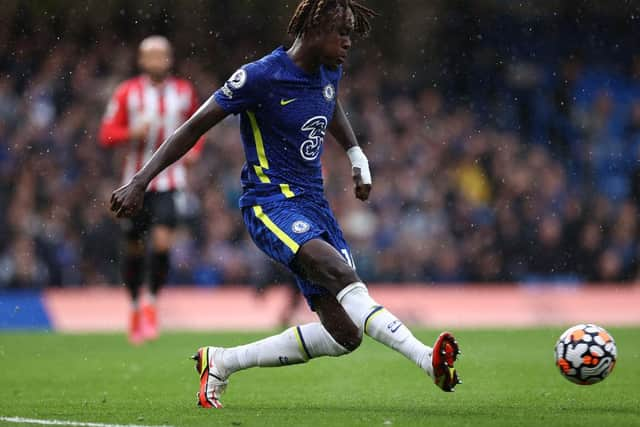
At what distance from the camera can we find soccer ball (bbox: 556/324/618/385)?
5.43m

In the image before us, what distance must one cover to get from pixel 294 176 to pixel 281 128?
24cm

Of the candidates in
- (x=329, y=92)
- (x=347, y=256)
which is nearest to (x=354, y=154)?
(x=329, y=92)

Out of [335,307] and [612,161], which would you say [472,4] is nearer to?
[612,161]

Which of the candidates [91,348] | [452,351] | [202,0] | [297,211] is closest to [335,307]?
[297,211]

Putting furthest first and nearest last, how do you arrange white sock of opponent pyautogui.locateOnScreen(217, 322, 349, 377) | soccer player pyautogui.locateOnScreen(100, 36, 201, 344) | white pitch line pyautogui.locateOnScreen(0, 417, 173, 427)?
soccer player pyautogui.locateOnScreen(100, 36, 201, 344) < white sock of opponent pyautogui.locateOnScreen(217, 322, 349, 377) < white pitch line pyautogui.locateOnScreen(0, 417, 173, 427)

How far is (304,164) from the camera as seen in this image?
18.4 ft

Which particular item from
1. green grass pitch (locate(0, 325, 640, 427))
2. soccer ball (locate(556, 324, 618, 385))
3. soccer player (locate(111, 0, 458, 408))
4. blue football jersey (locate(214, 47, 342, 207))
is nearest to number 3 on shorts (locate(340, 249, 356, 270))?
soccer player (locate(111, 0, 458, 408))

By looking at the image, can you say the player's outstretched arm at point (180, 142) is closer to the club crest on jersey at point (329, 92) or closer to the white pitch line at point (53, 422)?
the club crest on jersey at point (329, 92)

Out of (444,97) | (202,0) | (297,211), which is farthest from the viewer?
(444,97)

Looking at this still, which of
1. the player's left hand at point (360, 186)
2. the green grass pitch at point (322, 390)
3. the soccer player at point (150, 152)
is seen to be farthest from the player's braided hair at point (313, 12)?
the soccer player at point (150, 152)

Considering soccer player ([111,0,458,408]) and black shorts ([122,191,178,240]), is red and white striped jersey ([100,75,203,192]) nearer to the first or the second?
black shorts ([122,191,178,240])

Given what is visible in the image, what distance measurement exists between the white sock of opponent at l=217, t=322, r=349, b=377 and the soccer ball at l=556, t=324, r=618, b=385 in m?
1.05

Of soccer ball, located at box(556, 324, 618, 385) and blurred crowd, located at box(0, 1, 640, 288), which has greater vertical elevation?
blurred crowd, located at box(0, 1, 640, 288)

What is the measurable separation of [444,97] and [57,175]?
6406 mm
